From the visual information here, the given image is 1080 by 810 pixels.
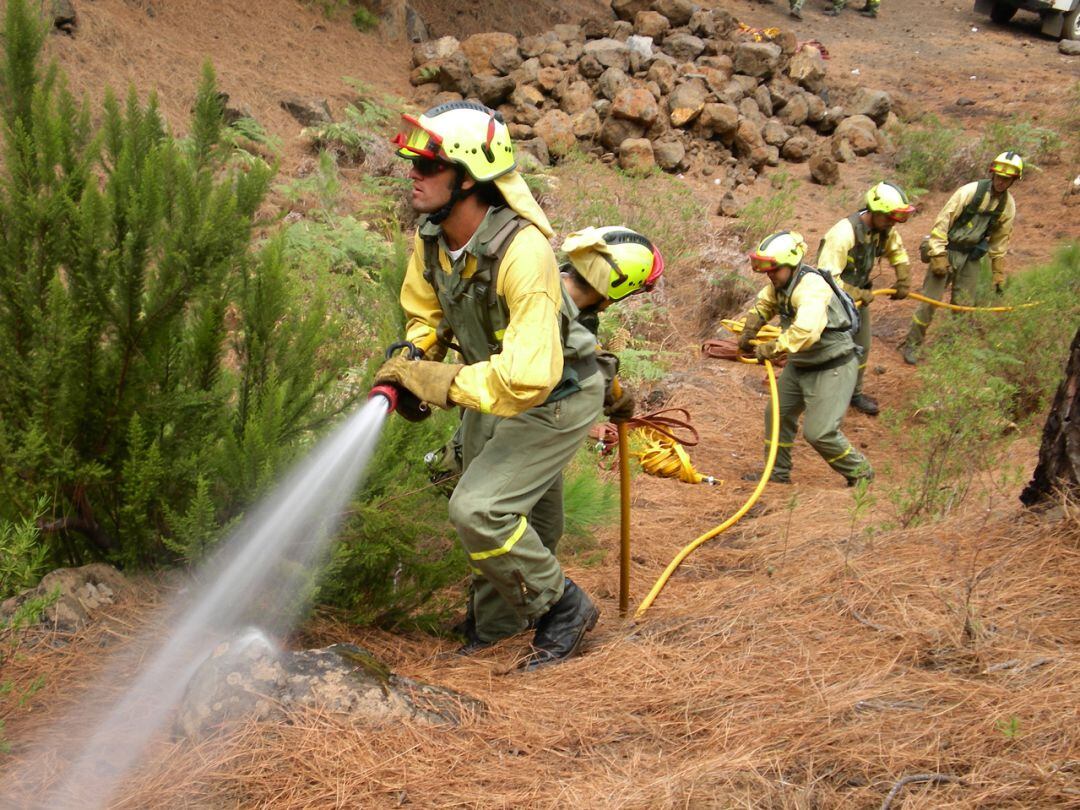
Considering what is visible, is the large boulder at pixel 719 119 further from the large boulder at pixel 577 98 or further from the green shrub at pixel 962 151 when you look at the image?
the green shrub at pixel 962 151

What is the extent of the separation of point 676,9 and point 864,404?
11302 mm

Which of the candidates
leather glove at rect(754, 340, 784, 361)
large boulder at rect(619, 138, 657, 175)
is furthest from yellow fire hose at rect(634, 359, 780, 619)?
large boulder at rect(619, 138, 657, 175)

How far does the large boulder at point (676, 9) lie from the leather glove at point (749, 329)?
40.0ft

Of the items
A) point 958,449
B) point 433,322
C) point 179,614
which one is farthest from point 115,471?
point 958,449

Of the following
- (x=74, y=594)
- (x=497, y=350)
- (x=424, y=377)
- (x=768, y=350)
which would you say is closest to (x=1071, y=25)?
(x=768, y=350)

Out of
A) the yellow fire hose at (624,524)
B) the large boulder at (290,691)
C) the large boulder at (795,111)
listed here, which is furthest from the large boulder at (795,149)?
the large boulder at (290,691)

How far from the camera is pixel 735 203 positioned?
13570mm

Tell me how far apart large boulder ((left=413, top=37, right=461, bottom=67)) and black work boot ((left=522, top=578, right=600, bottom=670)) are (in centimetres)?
1309

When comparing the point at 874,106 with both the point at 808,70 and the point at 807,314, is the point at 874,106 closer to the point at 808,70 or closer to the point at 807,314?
the point at 808,70

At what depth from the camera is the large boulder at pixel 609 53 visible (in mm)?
15430

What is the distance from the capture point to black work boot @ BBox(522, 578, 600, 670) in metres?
3.73

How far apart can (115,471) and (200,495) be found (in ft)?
2.03

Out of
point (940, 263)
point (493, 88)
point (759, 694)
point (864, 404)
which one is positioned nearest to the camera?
point (759, 694)

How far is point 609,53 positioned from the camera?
15469 millimetres
